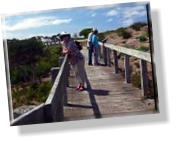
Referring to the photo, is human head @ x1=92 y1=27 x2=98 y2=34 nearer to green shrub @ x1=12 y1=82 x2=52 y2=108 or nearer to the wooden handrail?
the wooden handrail

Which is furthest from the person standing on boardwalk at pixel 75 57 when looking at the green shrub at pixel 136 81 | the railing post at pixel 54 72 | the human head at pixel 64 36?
the green shrub at pixel 136 81

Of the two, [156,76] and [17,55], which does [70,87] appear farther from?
[156,76]

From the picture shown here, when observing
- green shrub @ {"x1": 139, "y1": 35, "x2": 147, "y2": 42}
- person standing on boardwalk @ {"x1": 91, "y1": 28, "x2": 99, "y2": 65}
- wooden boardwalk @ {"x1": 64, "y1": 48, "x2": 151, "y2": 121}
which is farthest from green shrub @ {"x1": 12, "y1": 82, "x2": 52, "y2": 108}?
green shrub @ {"x1": 139, "y1": 35, "x2": 147, "y2": 42}

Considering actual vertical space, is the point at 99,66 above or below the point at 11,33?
below

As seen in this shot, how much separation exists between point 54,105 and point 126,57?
0.52 meters

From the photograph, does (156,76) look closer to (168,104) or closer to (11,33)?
(168,104)

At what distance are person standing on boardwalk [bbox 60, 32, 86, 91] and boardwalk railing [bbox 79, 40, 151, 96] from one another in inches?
2.6

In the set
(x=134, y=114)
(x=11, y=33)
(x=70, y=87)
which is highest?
(x=11, y=33)

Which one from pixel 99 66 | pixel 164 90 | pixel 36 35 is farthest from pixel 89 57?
pixel 164 90

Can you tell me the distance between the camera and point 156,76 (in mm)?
2328

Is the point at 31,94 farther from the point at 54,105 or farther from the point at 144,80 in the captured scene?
the point at 144,80

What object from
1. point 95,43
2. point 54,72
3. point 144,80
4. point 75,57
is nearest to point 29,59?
point 54,72

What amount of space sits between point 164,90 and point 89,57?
0.49 meters

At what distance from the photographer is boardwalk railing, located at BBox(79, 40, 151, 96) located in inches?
92.0
